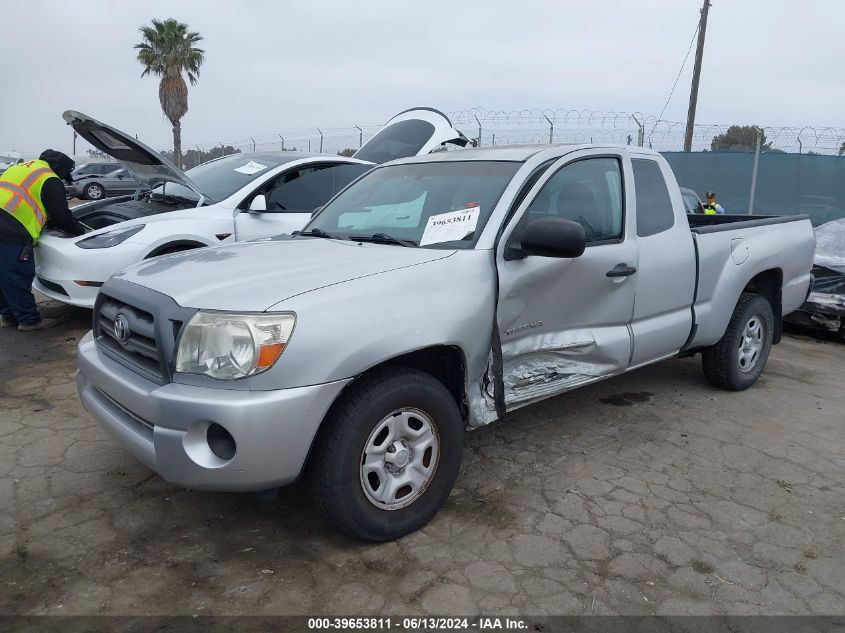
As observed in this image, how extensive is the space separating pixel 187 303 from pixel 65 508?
1357 millimetres

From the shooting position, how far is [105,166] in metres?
28.5

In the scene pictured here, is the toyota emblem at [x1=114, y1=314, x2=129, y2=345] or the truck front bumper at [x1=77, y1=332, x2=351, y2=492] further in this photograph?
the toyota emblem at [x1=114, y1=314, x2=129, y2=345]

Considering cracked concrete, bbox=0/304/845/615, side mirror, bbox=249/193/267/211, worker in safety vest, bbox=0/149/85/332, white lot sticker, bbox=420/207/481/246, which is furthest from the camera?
worker in safety vest, bbox=0/149/85/332

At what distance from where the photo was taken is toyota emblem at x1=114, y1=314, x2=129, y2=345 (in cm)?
283

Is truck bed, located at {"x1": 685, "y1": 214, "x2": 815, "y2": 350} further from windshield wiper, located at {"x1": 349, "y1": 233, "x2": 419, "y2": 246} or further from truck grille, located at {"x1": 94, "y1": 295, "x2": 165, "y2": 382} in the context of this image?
truck grille, located at {"x1": 94, "y1": 295, "x2": 165, "y2": 382}

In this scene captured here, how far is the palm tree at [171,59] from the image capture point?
103 ft

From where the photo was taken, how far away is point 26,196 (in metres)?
5.94

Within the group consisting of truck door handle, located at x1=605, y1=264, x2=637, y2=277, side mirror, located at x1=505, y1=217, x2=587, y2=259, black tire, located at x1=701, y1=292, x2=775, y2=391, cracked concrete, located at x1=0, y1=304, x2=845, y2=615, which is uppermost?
side mirror, located at x1=505, y1=217, x2=587, y2=259

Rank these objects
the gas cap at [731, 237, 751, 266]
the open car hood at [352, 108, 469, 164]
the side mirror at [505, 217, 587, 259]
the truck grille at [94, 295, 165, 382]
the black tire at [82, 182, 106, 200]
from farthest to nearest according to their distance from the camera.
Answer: the black tire at [82, 182, 106, 200]
the open car hood at [352, 108, 469, 164]
the gas cap at [731, 237, 751, 266]
the side mirror at [505, 217, 587, 259]
the truck grille at [94, 295, 165, 382]

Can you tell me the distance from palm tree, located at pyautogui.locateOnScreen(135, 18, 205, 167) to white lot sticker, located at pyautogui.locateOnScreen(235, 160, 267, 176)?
27354mm

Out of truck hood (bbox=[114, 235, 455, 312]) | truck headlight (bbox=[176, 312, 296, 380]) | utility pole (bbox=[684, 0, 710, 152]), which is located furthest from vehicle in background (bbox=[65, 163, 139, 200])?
truck headlight (bbox=[176, 312, 296, 380])

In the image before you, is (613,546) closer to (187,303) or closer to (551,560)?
(551,560)

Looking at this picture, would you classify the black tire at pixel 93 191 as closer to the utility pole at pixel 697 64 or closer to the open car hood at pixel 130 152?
the utility pole at pixel 697 64

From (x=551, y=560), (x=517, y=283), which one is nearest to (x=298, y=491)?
(x=551, y=560)
